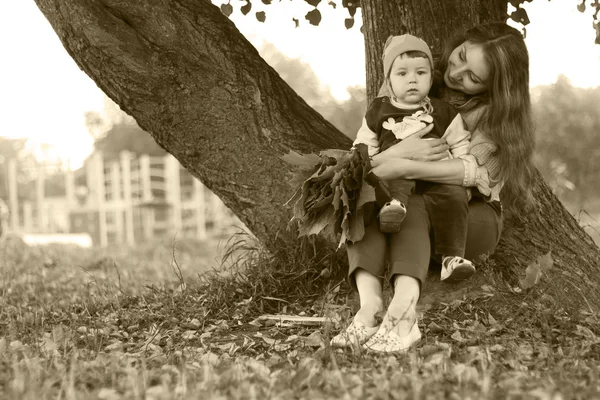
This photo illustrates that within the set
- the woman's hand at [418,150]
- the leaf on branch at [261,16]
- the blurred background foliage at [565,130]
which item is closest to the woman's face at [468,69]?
the woman's hand at [418,150]

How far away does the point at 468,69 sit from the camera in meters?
3.58

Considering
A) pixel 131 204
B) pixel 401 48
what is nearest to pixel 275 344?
pixel 401 48

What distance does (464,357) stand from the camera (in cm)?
276

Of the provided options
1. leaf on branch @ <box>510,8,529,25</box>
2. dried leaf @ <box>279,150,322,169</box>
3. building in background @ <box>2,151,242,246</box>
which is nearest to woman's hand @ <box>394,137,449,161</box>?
dried leaf @ <box>279,150,322,169</box>

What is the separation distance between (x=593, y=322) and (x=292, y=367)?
1247 mm

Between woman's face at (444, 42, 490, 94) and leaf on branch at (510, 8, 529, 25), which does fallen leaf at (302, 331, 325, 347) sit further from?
leaf on branch at (510, 8, 529, 25)

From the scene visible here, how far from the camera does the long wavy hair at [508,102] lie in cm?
346

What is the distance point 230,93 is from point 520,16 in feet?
5.96

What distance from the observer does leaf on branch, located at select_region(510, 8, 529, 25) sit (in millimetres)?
4573

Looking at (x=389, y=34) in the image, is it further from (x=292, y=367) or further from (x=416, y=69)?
(x=292, y=367)

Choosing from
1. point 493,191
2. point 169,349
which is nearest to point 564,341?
point 493,191

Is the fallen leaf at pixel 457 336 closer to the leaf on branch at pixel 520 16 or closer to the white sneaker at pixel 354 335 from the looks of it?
the white sneaker at pixel 354 335

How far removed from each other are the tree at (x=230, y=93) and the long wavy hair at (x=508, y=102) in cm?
28

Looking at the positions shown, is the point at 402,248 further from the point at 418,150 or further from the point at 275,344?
the point at 275,344
